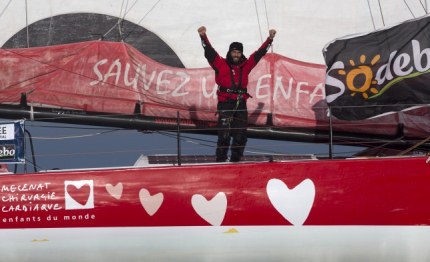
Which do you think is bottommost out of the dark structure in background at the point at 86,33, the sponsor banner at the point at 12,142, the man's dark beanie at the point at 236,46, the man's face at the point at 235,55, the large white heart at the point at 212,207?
the large white heart at the point at 212,207

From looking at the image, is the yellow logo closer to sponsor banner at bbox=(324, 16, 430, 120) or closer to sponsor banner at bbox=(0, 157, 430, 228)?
sponsor banner at bbox=(324, 16, 430, 120)

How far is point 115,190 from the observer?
6523mm

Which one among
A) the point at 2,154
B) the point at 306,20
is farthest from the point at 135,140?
the point at 306,20

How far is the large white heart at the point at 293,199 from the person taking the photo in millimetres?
6297

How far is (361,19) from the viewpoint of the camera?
24.6 feet

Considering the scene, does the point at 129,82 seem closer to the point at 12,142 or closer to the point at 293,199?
the point at 12,142

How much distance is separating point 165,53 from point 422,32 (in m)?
2.44

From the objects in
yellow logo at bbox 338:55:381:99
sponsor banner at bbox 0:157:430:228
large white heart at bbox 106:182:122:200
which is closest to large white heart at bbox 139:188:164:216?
sponsor banner at bbox 0:157:430:228

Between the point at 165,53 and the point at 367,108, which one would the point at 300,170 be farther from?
the point at 165,53

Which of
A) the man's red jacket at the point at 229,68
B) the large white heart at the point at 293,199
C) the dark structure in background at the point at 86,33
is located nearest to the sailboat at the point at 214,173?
the large white heart at the point at 293,199

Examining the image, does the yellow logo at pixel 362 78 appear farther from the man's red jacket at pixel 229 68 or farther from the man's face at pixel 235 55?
the man's face at pixel 235 55

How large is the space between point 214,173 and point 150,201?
22.5 inches

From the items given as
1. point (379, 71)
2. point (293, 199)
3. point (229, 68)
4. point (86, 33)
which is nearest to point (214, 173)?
point (293, 199)

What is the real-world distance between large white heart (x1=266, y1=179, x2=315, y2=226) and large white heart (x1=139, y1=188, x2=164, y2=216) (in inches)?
35.0
